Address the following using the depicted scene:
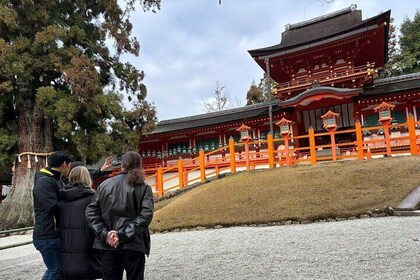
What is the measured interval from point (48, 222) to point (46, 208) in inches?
5.4

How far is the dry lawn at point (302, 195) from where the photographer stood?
8031mm

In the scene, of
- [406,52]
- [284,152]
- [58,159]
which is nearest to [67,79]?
[284,152]

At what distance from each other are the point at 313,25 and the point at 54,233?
2110cm

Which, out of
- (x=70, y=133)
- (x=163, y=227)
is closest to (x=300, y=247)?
(x=163, y=227)

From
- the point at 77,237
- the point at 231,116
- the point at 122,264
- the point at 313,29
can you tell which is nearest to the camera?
the point at 122,264

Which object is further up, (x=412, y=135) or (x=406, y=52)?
(x=406, y=52)

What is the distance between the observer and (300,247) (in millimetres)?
5254

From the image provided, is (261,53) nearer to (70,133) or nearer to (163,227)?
(70,133)

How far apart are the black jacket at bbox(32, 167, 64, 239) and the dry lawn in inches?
217

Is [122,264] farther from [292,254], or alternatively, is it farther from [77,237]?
[292,254]

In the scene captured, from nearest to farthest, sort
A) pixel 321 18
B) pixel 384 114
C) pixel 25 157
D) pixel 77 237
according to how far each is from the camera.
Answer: pixel 77 237 → pixel 384 114 → pixel 25 157 → pixel 321 18

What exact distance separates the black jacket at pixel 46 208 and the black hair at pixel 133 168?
85 cm

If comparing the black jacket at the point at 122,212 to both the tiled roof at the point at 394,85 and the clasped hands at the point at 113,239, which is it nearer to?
the clasped hands at the point at 113,239

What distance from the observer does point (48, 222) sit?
3258 millimetres
